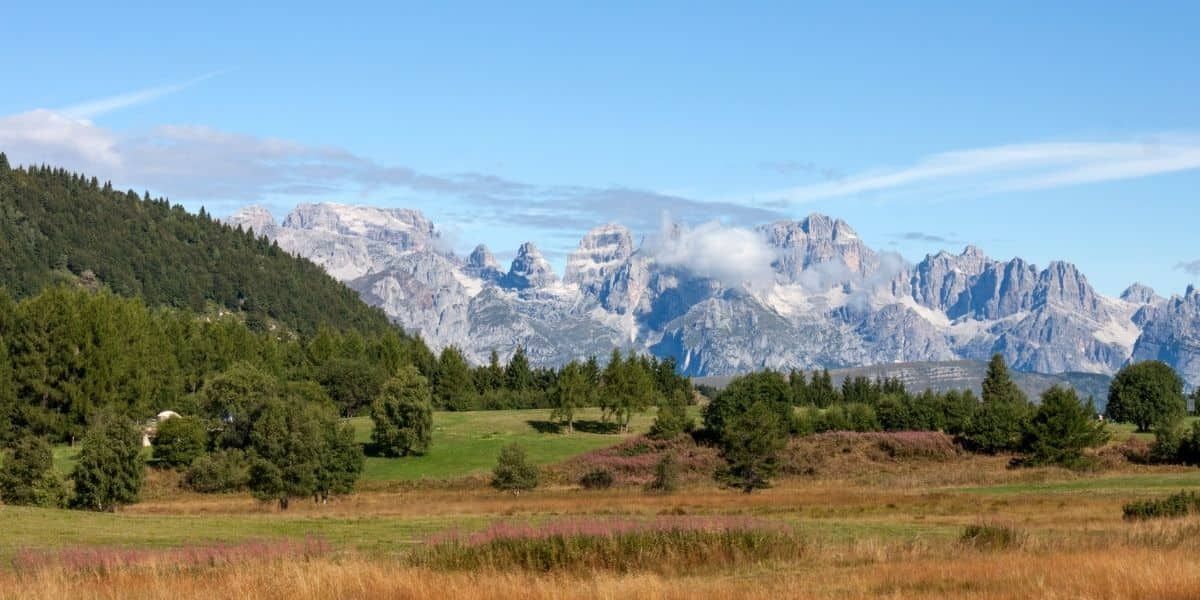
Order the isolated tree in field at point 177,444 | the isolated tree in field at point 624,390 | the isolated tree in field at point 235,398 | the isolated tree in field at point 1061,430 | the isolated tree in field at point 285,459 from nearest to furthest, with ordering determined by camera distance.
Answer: the isolated tree in field at point 285,459 < the isolated tree in field at point 177,444 < the isolated tree in field at point 1061,430 < the isolated tree in field at point 235,398 < the isolated tree in field at point 624,390

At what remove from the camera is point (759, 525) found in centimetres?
3447

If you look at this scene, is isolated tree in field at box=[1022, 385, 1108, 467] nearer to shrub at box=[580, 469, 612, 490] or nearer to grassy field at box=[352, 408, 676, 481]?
shrub at box=[580, 469, 612, 490]

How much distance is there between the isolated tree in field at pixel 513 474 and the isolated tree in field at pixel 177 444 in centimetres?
2930

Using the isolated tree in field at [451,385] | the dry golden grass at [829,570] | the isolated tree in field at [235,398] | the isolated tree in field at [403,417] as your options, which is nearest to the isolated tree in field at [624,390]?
the isolated tree in field at [403,417]

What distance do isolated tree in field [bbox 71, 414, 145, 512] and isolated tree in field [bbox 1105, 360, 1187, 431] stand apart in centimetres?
12047

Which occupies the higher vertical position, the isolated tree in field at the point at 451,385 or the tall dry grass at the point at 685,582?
the isolated tree in field at the point at 451,385

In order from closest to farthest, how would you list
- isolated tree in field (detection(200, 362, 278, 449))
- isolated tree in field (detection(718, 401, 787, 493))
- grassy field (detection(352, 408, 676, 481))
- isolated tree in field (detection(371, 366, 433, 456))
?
isolated tree in field (detection(718, 401, 787, 493)) < grassy field (detection(352, 408, 676, 481)) < isolated tree in field (detection(200, 362, 278, 449)) < isolated tree in field (detection(371, 366, 433, 456))

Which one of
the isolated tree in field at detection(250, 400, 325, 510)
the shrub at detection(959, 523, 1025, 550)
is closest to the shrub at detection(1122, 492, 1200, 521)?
the shrub at detection(959, 523, 1025, 550)

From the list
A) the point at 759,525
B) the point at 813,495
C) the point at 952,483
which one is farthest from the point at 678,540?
the point at 952,483

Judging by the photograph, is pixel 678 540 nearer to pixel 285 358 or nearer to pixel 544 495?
pixel 544 495

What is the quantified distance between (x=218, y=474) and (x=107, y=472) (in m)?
26.5

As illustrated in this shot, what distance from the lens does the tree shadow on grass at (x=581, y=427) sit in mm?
137125

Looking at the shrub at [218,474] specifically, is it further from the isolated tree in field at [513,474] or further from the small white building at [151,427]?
the small white building at [151,427]

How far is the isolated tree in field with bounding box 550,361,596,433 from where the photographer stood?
135000 mm
